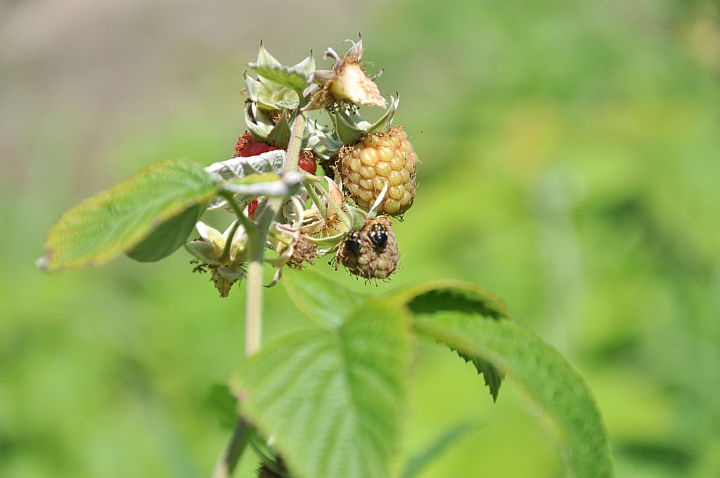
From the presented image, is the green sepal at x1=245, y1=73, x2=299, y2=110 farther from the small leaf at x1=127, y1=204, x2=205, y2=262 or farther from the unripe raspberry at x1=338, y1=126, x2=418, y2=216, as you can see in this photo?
the small leaf at x1=127, y1=204, x2=205, y2=262

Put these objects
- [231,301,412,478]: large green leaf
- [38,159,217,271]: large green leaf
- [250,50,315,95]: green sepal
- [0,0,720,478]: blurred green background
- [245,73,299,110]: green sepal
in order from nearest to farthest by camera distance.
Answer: [231,301,412,478]: large green leaf, [38,159,217,271]: large green leaf, [250,50,315,95]: green sepal, [245,73,299,110]: green sepal, [0,0,720,478]: blurred green background

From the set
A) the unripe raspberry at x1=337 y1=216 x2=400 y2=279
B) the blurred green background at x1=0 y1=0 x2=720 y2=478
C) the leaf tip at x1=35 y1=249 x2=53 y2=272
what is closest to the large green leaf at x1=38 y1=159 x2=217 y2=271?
the leaf tip at x1=35 y1=249 x2=53 y2=272

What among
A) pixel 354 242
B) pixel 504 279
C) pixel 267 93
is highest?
pixel 504 279

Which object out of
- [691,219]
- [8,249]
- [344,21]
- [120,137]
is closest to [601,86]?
[691,219]

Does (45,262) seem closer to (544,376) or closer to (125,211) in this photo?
(125,211)

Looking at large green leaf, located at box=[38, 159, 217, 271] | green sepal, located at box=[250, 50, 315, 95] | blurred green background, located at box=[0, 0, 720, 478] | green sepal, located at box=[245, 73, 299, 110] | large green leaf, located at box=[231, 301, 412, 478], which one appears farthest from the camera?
blurred green background, located at box=[0, 0, 720, 478]

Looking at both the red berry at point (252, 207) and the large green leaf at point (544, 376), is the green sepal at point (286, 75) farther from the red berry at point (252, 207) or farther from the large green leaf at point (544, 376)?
the large green leaf at point (544, 376)

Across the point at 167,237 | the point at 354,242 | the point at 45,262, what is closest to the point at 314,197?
the point at 354,242

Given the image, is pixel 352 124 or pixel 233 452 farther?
pixel 352 124
